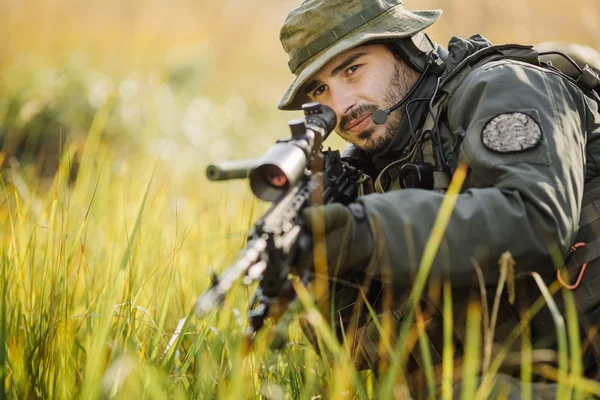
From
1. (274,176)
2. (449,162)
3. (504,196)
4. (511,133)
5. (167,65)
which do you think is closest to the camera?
(274,176)

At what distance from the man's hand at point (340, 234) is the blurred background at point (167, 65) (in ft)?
7.66

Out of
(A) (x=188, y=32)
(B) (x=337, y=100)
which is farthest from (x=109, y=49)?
(B) (x=337, y=100)

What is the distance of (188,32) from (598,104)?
1100 centimetres

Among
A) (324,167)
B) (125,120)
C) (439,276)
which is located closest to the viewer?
(439,276)

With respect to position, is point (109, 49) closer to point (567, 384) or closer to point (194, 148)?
point (194, 148)

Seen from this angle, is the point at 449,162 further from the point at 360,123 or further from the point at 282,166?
the point at 282,166

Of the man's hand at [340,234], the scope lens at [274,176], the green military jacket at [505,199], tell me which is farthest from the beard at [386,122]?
the scope lens at [274,176]

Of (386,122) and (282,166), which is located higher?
(282,166)

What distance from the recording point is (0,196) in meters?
5.77

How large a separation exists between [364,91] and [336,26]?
1.08ft

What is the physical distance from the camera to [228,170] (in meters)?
1.78

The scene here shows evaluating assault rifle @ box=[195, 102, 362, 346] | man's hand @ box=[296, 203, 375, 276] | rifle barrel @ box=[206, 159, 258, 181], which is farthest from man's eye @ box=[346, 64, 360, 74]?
rifle barrel @ box=[206, 159, 258, 181]

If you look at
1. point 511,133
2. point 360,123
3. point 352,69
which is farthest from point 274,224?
point 352,69

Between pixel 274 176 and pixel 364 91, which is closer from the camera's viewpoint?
pixel 274 176
